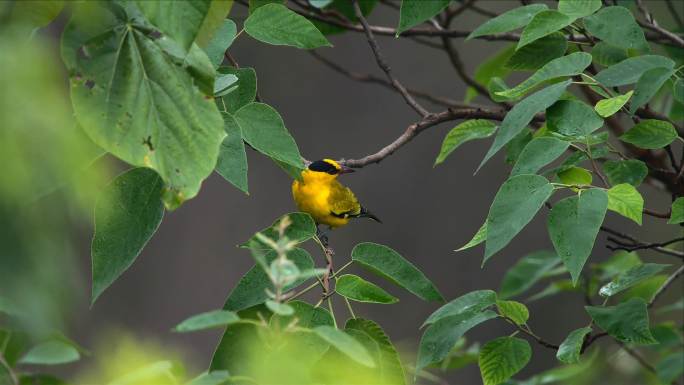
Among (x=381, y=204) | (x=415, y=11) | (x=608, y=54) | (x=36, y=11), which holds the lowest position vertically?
(x=381, y=204)

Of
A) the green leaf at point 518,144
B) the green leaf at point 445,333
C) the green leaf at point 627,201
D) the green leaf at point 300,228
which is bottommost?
the green leaf at point 445,333

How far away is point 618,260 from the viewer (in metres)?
1.68

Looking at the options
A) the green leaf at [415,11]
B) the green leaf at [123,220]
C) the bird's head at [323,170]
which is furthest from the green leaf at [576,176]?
the bird's head at [323,170]

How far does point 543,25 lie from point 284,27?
0.30 m

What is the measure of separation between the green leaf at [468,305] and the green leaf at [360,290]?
181 millimetres

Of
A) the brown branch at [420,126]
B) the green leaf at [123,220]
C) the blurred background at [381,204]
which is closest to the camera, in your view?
the green leaf at [123,220]

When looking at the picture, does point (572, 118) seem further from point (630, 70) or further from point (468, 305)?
point (468, 305)

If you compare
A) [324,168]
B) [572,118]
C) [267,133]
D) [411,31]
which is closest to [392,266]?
[267,133]

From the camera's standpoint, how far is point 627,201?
0.99 metres

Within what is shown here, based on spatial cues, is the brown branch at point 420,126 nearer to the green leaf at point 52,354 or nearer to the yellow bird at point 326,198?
the green leaf at point 52,354

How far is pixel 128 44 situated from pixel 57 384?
1.96 ft

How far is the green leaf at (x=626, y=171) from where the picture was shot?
116 cm

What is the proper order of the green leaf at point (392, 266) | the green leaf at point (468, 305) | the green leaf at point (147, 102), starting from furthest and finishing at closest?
the green leaf at point (468, 305), the green leaf at point (392, 266), the green leaf at point (147, 102)

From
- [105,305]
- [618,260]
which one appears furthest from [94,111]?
[105,305]
